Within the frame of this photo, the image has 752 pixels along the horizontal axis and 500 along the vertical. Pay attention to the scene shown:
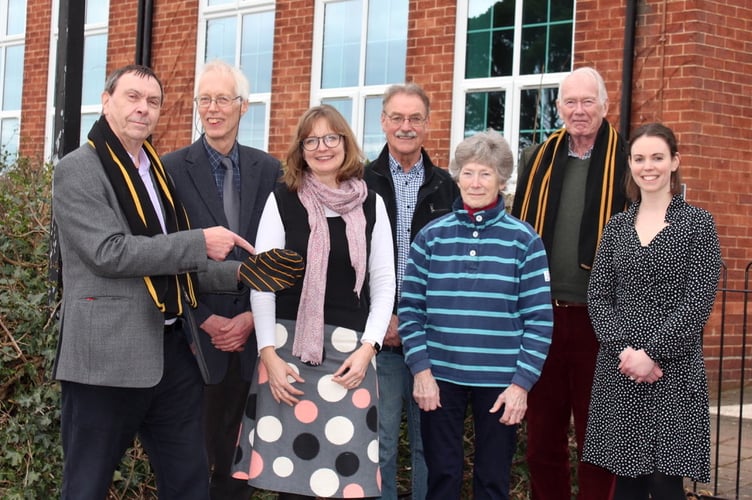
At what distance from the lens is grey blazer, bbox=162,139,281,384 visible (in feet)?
11.7

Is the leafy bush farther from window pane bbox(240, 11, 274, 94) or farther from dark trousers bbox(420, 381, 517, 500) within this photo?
window pane bbox(240, 11, 274, 94)

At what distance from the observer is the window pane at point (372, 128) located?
955 centimetres

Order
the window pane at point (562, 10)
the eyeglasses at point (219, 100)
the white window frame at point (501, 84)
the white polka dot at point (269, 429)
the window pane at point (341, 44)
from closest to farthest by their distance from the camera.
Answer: the white polka dot at point (269, 429)
the eyeglasses at point (219, 100)
the window pane at point (562, 10)
the white window frame at point (501, 84)
the window pane at point (341, 44)

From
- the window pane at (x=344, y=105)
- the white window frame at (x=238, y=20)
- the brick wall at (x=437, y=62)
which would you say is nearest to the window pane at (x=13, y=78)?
the white window frame at (x=238, y=20)

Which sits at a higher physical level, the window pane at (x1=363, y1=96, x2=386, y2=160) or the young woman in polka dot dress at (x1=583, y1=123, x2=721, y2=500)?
the window pane at (x1=363, y1=96, x2=386, y2=160)

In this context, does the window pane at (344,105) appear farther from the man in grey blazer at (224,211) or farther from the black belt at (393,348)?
the black belt at (393,348)

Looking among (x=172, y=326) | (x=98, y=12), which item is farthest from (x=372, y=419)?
(x=98, y=12)

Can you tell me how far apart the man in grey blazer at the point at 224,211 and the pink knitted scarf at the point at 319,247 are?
312 mm

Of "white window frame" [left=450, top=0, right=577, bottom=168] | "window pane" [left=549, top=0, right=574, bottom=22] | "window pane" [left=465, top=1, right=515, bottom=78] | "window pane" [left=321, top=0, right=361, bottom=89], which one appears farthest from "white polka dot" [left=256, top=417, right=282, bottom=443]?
"window pane" [left=321, top=0, right=361, bottom=89]

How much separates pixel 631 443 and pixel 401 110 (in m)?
1.63

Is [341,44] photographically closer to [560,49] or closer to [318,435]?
[560,49]

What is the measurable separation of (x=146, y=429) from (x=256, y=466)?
0.42 m

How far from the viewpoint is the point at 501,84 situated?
8672mm

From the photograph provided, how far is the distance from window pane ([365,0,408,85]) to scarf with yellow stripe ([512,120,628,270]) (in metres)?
5.43
